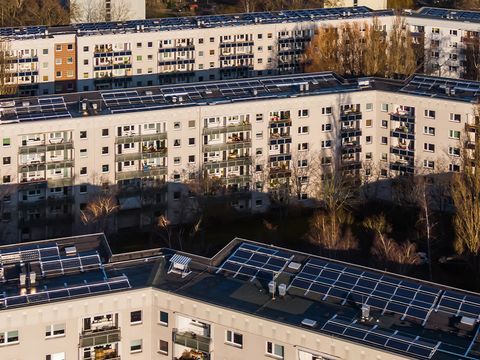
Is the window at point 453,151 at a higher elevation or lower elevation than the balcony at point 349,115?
lower

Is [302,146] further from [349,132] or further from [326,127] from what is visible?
[349,132]

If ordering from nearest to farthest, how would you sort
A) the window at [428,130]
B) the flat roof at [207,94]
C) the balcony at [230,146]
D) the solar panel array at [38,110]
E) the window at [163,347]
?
the window at [163,347] < the solar panel array at [38,110] < the flat roof at [207,94] < the balcony at [230,146] < the window at [428,130]

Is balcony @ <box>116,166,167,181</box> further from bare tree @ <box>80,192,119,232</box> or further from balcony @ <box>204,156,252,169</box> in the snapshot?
balcony @ <box>204,156,252,169</box>

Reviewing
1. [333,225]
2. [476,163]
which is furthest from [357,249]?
[476,163]

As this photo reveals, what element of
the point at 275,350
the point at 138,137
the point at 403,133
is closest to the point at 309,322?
the point at 275,350

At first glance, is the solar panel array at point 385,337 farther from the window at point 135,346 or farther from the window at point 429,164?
the window at point 429,164

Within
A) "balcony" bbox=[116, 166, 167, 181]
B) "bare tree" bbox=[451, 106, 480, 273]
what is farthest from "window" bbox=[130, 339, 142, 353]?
"balcony" bbox=[116, 166, 167, 181]

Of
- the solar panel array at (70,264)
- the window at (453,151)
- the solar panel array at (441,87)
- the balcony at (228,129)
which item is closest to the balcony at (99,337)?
the solar panel array at (70,264)
